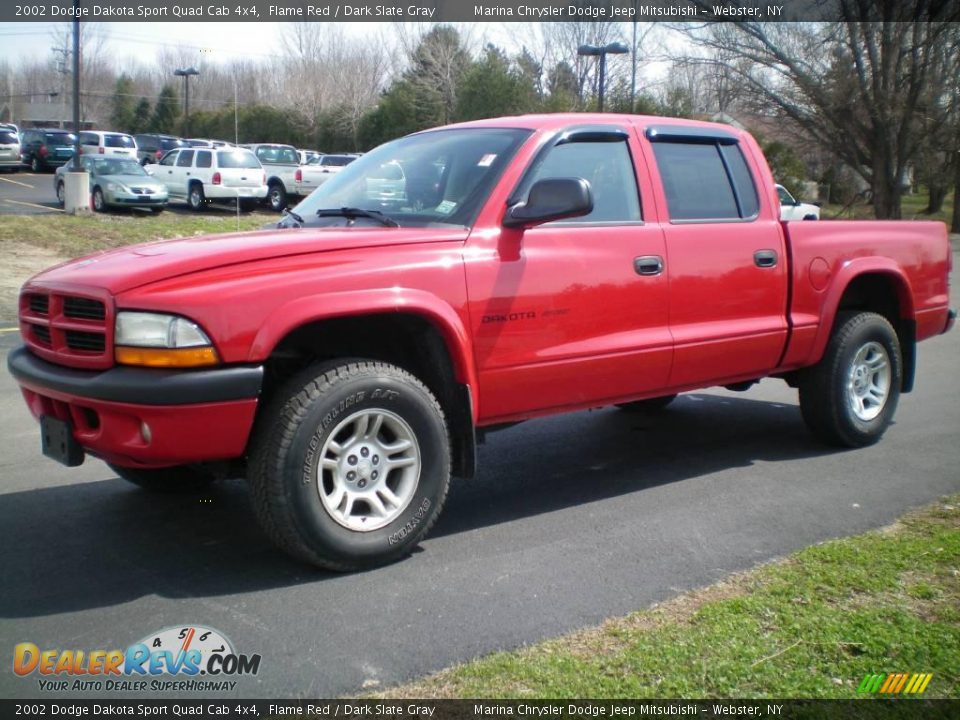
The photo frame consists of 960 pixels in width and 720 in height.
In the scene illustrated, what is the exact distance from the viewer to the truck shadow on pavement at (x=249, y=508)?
413cm

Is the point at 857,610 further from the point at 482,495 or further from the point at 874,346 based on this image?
the point at 874,346

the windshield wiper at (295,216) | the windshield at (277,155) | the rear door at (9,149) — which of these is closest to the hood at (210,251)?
the windshield wiper at (295,216)

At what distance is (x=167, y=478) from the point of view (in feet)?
17.0

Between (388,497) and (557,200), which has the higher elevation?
(557,200)

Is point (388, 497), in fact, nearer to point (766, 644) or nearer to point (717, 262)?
point (766, 644)

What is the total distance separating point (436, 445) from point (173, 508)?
161 centimetres

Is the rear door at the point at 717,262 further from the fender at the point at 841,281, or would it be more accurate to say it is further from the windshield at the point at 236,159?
the windshield at the point at 236,159

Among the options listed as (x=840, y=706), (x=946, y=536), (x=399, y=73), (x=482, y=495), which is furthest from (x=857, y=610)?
(x=399, y=73)

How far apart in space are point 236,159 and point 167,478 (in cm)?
2492

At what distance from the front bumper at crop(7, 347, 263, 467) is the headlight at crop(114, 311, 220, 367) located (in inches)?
1.8

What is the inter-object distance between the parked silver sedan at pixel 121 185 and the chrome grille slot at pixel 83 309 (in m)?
23.3

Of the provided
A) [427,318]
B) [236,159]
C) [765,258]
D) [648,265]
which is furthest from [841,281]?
[236,159]

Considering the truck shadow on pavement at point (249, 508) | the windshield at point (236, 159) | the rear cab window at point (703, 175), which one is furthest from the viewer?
the windshield at point (236, 159)

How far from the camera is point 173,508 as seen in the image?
513cm
